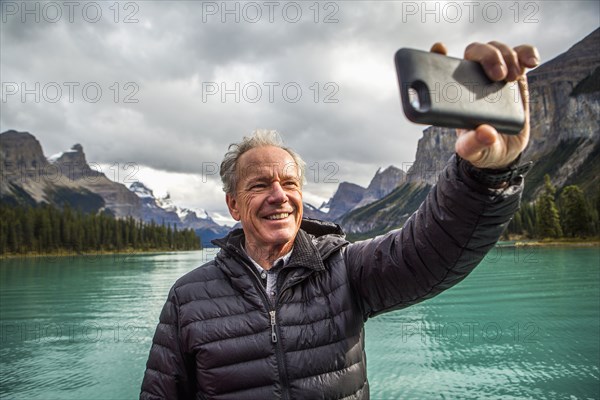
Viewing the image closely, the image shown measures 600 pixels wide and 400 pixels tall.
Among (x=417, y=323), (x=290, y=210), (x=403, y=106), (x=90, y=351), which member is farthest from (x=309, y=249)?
(x=417, y=323)

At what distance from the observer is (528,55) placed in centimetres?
134

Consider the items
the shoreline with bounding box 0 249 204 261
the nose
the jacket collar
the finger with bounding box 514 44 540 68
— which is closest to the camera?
the finger with bounding box 514 44 540 68

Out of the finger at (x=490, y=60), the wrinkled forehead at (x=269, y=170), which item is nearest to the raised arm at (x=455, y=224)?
the finger at (x=490, y=60)

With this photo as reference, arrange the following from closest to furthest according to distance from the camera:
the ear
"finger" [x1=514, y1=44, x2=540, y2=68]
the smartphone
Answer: the smartphone, "finger" [x1=514, y1=44, x2=540, y2=68], the ear

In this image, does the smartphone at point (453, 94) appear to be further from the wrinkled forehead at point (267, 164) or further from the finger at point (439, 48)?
the wrinkled forehead at point (267, 164)

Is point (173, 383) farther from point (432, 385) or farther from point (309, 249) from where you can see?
point (432, 385)

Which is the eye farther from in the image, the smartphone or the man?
the smartphone

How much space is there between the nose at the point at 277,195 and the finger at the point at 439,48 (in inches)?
51.2

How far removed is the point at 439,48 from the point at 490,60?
170 millimetres

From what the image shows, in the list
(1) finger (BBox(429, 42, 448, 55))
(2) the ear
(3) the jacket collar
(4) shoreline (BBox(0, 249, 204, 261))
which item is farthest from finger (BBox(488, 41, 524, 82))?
(4) shoreline (BBox(0, 249, 204, 261))

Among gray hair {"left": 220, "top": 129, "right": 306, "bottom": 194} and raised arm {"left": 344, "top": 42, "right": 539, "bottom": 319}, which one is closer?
raised arm {"left": 344, "top": 42, "right": 539, "bottom": 319}

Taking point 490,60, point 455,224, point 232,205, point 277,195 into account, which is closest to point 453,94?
→ point 490,60

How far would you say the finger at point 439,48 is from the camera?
140 cm

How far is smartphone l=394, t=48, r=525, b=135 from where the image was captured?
1.23m
